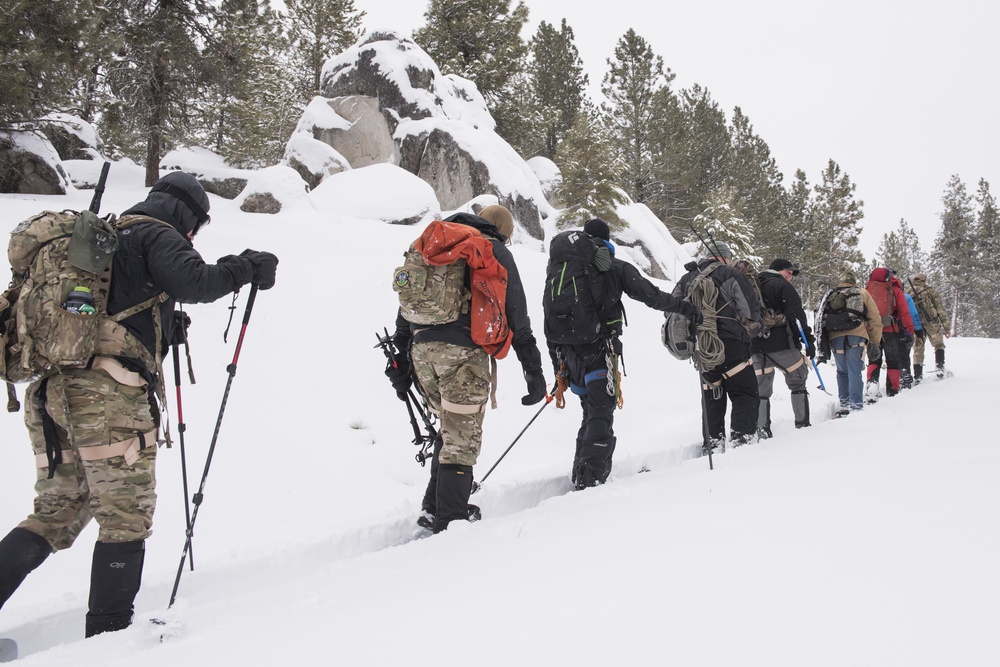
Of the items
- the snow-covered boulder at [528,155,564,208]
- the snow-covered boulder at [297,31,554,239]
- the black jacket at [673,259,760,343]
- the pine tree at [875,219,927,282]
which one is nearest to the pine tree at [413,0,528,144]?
the snow-covered boulder at [528,155,564,208]

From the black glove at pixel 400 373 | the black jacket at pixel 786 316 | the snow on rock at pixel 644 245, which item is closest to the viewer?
the black glove at pixel 400 373

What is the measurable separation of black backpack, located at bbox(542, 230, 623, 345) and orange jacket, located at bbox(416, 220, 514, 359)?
3.13 ft

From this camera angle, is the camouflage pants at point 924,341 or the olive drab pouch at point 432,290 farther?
the camouflage pants at point 924,341

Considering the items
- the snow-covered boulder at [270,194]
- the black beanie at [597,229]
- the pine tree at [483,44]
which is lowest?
the black beanie at [597,229]

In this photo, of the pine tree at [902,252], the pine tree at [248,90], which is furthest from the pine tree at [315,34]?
the pine tree at [902,252]

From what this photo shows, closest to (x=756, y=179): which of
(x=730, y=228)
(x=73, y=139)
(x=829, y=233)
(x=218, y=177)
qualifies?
(x=829, y=233)

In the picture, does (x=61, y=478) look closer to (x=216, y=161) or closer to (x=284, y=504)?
(x=284, y=504)

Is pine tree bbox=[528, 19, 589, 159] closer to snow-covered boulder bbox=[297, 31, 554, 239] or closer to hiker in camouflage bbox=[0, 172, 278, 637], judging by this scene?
snow-covered boulder bbox=[297, 31, 554, 239]

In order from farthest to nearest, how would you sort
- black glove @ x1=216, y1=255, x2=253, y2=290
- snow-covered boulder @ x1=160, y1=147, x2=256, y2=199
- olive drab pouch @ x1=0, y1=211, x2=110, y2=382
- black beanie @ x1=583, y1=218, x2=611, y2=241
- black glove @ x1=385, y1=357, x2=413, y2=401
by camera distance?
snow-covered boulder @ x1=160, y1=147, x2=256, y2=199 → black beanie @ x1=583, y1=218, x2=611, y2=241 → black glove @ x1=385, y1=357, x2=413, y2=401 → black glove @ x1=216, y1=255, x2=253, y2=290 → olive drab pouch @ x1=0, y1=211, x2=110, y2=382

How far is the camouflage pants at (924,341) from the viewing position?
36.7ft

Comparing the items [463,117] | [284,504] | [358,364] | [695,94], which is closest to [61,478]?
[284,504]

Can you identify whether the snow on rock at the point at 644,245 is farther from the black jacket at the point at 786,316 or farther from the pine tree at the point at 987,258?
the pine tree at the point at 987,258

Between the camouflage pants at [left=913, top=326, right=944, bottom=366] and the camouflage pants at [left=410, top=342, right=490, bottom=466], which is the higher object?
the camouflage pants at [left=913, top=326, right=944, bottom=366]

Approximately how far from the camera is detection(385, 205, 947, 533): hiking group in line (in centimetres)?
369
